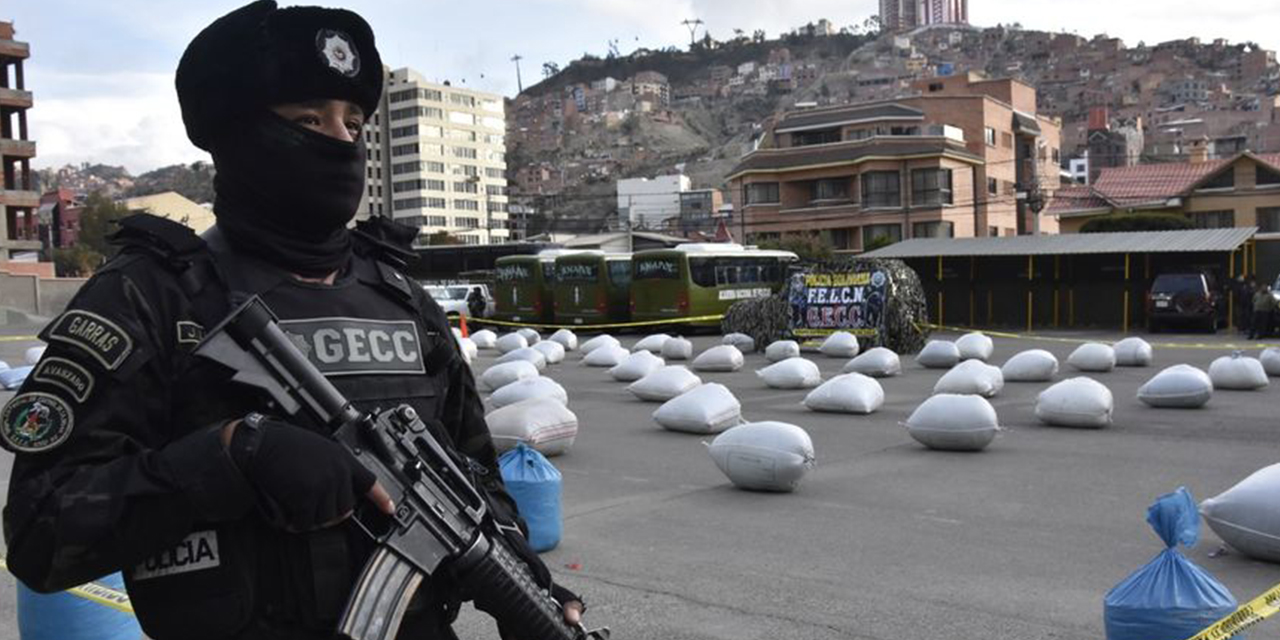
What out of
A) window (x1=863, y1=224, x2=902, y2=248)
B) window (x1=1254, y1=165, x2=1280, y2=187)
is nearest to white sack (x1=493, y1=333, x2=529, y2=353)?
window (x1=863, y1=224, x2=902, y2=248)

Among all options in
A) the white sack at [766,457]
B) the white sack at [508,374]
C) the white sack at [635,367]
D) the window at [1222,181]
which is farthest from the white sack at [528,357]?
the window at [1222,181]

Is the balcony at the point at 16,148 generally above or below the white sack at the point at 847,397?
above

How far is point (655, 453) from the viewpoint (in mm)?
10781

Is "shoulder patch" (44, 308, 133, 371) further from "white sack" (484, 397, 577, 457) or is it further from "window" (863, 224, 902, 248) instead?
"window" (863, 224, 902, 248)

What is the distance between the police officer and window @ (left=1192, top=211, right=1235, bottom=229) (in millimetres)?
58983

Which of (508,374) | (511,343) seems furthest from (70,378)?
(511,343)

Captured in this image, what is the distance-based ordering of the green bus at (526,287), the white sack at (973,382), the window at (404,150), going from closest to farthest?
the white sack at (973,382) → the green bus at (526,287) → the window at (404,150)

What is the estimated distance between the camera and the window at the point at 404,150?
150 meters

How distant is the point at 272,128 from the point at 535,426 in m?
7.75

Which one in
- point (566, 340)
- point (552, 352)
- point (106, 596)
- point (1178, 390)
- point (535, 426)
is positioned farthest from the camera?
point (566, 340)

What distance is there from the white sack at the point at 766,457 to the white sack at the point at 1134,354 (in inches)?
468

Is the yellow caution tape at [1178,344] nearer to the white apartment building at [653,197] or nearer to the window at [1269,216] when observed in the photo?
the window at [1269,216]

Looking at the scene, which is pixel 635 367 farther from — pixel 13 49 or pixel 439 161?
pixel 439 161

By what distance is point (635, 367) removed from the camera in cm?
1752
